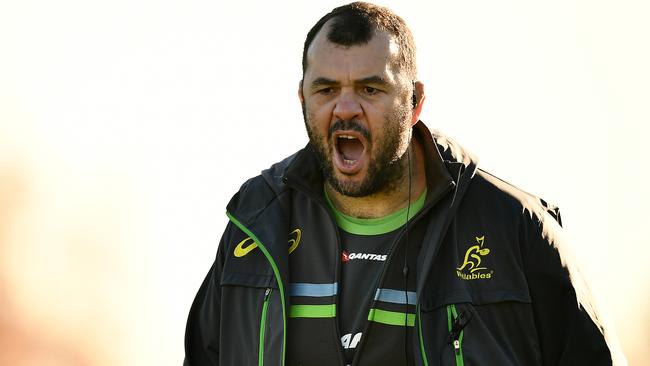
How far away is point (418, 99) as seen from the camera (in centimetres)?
472

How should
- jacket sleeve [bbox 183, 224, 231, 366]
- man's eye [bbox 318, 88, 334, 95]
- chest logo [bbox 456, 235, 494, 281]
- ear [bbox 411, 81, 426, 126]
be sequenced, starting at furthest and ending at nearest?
1. jacket sleeve [bbox 183, 224, 231, 366]
2. ear [bbox 411, 81, 426, 126]
3. man's eye [bbox 318, 88, 334, 95]
4. chest logo [bbox 456, 235, 494, 281]

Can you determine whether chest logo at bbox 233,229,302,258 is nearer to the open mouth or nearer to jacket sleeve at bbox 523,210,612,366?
the open mouth

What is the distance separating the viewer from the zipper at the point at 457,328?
4207mm

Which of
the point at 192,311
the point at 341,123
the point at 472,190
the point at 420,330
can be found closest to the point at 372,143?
the point at 341,123

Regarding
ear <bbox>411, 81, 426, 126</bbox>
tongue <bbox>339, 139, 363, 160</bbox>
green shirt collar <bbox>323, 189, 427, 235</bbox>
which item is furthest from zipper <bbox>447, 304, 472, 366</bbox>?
ear <bbox>411, 81, 426, 126</bbox>

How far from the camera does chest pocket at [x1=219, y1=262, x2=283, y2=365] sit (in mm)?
4477

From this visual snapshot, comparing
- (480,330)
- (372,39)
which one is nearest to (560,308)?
(480,330)

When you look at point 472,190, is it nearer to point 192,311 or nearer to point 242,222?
point 242,222

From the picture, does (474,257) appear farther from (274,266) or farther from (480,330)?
(274,266)

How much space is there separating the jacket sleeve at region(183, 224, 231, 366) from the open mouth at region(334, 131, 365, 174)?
655 millimetres

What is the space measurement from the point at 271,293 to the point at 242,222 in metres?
0.36

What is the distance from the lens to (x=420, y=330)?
4230 millimetres

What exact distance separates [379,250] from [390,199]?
0.73ft

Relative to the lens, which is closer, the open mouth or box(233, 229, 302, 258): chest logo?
the open mouth
